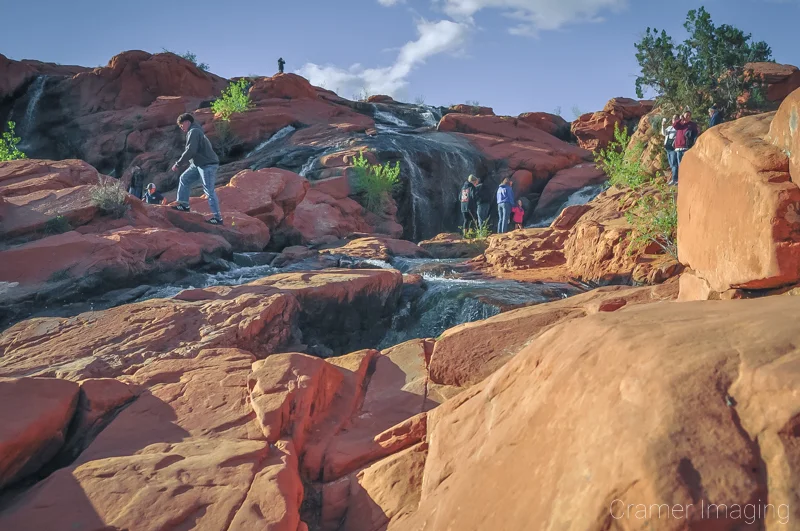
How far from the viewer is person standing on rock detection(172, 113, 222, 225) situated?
8.98m

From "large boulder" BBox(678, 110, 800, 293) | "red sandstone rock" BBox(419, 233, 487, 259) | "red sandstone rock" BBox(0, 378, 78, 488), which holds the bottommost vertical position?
"red sandstone rock" BBox(0, 378, 78, 488)

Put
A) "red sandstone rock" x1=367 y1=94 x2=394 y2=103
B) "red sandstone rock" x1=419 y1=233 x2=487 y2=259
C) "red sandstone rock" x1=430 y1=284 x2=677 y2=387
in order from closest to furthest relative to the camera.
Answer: "red sandstone rock" x1=430 y1=284 x2=677 y2=387 → "red sandstone rock" x1=419 y1=233 x2=487 y2=259 → "red sandstone rock" x1=367 y1=94 x2=394 y2=103

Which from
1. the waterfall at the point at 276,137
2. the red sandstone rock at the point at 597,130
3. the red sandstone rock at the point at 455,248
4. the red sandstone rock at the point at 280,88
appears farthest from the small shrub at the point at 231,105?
the red sandstone rock at the point at 597,130

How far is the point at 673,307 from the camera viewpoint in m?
2.39

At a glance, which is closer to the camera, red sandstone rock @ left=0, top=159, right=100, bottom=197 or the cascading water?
red sandstone rock @ left=0, top=159, right=100, bottom=197

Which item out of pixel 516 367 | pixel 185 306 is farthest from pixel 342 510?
pixel 185 306

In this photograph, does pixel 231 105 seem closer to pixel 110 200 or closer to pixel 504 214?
pixel 504 214

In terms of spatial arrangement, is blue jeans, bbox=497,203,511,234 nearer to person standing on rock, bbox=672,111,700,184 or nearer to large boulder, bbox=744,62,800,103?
person standing on rock, bbox=672,111,700,184

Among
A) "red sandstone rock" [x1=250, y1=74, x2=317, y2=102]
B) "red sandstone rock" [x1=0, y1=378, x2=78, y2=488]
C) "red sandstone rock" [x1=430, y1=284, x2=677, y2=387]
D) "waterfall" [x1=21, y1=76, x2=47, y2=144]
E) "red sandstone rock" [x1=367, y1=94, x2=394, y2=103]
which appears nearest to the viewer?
"red sandstone rock" [x1=0, y1=378, x2=78, y2=488]

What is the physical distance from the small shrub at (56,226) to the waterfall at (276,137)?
1170cm

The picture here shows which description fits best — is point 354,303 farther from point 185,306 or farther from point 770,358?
point 770,358

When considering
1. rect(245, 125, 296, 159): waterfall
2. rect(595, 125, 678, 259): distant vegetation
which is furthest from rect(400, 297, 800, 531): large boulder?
rect(245, 125, 296, 159): waterfall

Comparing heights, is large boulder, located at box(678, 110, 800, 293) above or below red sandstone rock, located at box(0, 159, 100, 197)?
below

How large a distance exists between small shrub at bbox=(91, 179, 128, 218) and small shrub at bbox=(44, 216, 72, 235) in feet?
1.78
